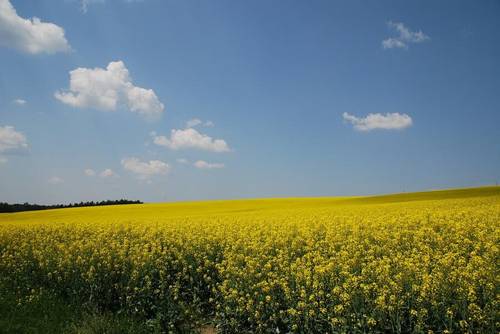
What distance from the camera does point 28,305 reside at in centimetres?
933

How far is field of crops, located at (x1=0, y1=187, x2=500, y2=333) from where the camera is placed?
616 centimetres

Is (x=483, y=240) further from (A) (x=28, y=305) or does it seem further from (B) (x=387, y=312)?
(A) (x=28, y=305)

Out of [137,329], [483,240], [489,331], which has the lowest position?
[137,329]

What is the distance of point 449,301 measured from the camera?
620cm

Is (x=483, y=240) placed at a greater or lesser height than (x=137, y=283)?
greater

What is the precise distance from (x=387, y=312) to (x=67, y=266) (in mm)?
8580

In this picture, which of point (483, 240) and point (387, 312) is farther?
point (483, 240)

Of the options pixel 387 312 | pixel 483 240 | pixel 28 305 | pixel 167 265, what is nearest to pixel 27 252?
pixel 28 305

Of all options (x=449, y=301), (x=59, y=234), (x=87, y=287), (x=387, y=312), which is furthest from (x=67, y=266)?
(x=449, y=301)

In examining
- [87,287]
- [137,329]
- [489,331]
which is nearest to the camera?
[489,331]

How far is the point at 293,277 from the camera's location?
777cm

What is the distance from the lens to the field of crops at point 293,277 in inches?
243

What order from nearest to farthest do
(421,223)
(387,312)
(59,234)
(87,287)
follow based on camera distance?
1. (387,312)
2. (87,287)
3. (421,223)
4. (59,234)

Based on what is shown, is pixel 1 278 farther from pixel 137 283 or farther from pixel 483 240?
pixel 483 240
